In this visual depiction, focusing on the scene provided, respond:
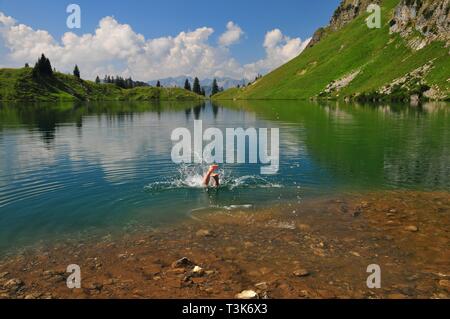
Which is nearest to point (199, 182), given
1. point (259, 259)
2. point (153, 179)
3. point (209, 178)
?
point (209, 178)

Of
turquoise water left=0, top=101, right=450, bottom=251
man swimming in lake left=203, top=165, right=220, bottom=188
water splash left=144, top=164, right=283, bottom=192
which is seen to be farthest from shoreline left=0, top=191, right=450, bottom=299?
water splash left=144, top=164, right=283, bottom=192

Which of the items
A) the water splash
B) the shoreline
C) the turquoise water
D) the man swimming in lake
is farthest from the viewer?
the water splash

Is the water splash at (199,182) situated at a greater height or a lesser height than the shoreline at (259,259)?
greater

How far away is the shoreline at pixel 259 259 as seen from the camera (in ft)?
43.1

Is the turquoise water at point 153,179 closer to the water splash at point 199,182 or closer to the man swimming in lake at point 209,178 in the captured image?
the water splash at point 199,182

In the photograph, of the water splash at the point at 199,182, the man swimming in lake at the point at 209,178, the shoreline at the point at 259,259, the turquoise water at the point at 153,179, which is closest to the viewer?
the shoreline at the point at 259,259

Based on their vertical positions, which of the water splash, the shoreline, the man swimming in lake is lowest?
the shoreline

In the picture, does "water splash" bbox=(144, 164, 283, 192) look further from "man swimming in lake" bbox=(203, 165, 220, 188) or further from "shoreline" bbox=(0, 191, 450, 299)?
"shoreline" bbox=(0, 191, 450, 299)

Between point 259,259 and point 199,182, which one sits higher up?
point 199,182

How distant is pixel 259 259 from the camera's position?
15555 mm

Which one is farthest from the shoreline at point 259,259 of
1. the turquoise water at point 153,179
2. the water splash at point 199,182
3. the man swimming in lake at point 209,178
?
the water splash at point 199,182

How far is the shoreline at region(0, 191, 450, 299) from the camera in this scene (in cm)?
1312

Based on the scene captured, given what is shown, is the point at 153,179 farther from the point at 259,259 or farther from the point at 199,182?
the point at 259,259
